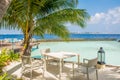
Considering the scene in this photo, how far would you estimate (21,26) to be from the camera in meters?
8.73

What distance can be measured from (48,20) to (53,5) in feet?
2.25

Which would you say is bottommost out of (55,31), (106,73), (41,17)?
(106,73)

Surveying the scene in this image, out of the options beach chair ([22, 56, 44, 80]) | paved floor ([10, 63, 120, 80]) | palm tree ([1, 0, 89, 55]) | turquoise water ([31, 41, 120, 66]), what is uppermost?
palm tree ([1, 0, 89, 55])

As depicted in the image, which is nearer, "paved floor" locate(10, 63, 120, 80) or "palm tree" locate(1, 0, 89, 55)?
"paved floor" locate(10, 63, 120, 80)

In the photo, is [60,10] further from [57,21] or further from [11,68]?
[11,68]

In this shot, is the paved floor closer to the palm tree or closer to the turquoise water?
the palm tree

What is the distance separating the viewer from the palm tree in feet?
26.6

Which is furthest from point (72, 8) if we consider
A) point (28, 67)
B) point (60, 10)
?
point (28, 67)

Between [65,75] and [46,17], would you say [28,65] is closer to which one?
[65,75]

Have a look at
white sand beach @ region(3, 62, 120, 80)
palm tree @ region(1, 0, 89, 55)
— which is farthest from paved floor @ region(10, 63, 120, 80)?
palm tree @ region(1, 0, 89, 55)

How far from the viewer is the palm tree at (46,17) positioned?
8094 mm

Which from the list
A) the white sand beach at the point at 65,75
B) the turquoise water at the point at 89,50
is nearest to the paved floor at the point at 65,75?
the white sand beach at the point at 65,75

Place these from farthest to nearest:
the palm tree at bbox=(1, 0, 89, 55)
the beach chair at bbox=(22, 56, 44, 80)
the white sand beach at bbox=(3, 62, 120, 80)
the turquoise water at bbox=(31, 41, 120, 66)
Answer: the turquoise water at bbox=(31, 41, 120, 66), the palm tree at bbox=(1, 0, 89, 55), the white sand beach at bbox=(3, 62, 120, 80), the beach chair at bbox=(22, 56, 44, 80)

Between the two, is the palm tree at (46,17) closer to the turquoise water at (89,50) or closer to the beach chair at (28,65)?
the beach chair at (28,65)
